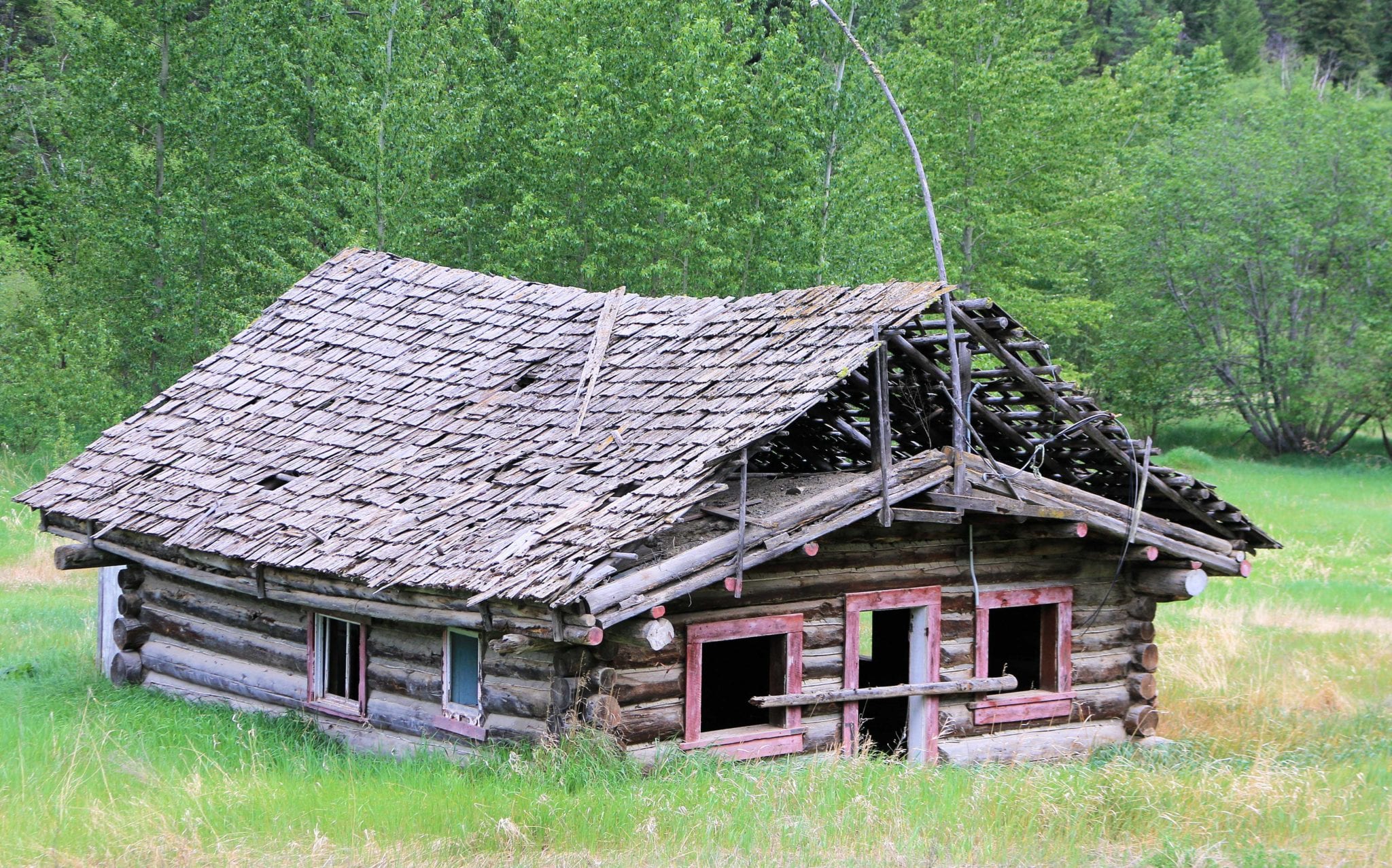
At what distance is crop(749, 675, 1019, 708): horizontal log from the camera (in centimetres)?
1034

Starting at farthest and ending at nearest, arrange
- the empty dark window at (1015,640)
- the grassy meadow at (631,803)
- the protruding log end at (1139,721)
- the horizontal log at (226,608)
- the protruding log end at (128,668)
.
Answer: the protruding log end at (128,668)
the empty dark window at (1015,640)
the protruding log end at (1139,721)
the horizontal log at (226,608)
the grassy meadow at (631,803)

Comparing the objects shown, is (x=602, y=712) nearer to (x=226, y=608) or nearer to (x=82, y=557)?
(x=226, y=608)

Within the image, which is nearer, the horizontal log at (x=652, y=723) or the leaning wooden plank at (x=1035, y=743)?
the horizontal log at (x=652, y=723)

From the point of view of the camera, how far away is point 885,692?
10.8 m

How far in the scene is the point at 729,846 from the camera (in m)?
7.57

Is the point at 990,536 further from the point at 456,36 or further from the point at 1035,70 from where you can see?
the point at 1035,70

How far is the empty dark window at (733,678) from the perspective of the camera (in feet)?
45.2

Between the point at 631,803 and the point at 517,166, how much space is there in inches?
917

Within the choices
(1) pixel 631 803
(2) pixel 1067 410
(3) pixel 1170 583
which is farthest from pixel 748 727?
(3) pixel 1170 583

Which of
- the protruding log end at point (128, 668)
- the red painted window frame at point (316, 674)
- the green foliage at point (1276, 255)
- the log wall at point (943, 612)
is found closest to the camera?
the log wall at point (943, 612)

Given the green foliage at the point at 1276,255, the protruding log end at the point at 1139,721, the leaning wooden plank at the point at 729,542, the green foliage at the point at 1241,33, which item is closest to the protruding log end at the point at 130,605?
the leaning wooden plank at the point at 729,542

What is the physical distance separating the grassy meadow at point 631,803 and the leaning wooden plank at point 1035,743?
0.74 feet

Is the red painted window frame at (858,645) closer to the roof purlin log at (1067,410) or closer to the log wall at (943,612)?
the log wall at (943,612)

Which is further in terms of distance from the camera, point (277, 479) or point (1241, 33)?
point (1241, 33)
